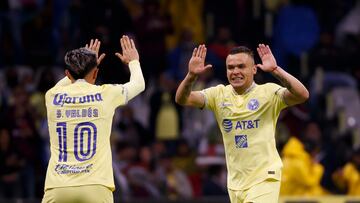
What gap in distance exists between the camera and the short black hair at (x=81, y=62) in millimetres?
10320

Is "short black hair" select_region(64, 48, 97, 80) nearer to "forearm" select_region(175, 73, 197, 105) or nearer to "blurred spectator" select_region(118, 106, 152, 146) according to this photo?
"forearm" select_region(175, 73, 197, 105)

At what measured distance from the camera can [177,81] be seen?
2030 centimetres

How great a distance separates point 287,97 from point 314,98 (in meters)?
9.36

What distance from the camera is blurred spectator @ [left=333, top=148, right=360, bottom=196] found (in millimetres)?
17947

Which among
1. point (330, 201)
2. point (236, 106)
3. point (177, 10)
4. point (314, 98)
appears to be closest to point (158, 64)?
point (177, 10)

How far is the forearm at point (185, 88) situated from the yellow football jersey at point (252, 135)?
36 cm

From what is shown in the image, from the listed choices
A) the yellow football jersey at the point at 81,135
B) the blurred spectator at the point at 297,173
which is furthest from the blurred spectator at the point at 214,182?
the yellow football jersey at the point at 81,135

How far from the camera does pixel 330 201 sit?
1659 cm

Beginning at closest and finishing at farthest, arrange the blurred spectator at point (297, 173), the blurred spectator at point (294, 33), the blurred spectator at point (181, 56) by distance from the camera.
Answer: the blurred spectator at point (297, 173) < the blurred spectator at point (181, 56) < the blurred spectator at point (294, 33)

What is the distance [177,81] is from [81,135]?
10171 millimetres

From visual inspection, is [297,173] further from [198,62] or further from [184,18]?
[198,62]

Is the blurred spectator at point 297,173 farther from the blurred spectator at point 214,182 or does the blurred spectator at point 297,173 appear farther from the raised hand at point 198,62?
the raised hand at point 198,62

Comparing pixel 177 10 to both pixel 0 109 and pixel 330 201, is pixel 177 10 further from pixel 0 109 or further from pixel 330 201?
pixel 330 201

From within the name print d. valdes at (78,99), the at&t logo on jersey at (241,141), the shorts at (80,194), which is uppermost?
the name print d. valdes at (78,99)
